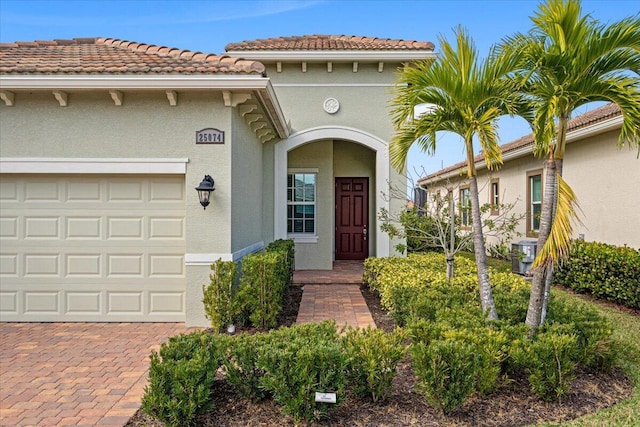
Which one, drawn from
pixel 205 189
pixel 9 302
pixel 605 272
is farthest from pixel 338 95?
pixel 9 302

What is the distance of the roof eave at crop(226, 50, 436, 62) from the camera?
1005cm

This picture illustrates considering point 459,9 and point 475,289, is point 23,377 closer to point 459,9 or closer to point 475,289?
point 475,289

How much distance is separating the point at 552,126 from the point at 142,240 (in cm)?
576

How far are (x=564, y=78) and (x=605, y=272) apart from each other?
224 inches

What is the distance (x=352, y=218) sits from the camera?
43.7ft

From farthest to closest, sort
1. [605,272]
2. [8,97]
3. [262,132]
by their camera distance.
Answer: [262,132] < [605,272] < [8,97]

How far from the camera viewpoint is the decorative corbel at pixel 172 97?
6.38 meters

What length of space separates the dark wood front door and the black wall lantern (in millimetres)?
7068

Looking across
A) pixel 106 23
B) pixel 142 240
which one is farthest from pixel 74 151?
pixel 106 23

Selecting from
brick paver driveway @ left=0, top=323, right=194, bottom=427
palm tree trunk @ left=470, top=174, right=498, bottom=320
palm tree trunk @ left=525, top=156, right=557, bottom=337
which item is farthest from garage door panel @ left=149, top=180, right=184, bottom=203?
palm tree trunk @ left=525, top=156, right=557, bottom=337

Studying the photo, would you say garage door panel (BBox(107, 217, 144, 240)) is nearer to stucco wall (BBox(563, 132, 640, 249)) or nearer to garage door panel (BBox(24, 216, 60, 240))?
garage door panel (BBox(24, 216, 60, 240))

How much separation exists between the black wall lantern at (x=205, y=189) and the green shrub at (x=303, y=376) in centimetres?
324

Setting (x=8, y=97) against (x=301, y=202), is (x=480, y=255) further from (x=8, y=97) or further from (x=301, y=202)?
(x=301, y=202)

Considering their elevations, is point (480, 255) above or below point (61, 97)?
below
